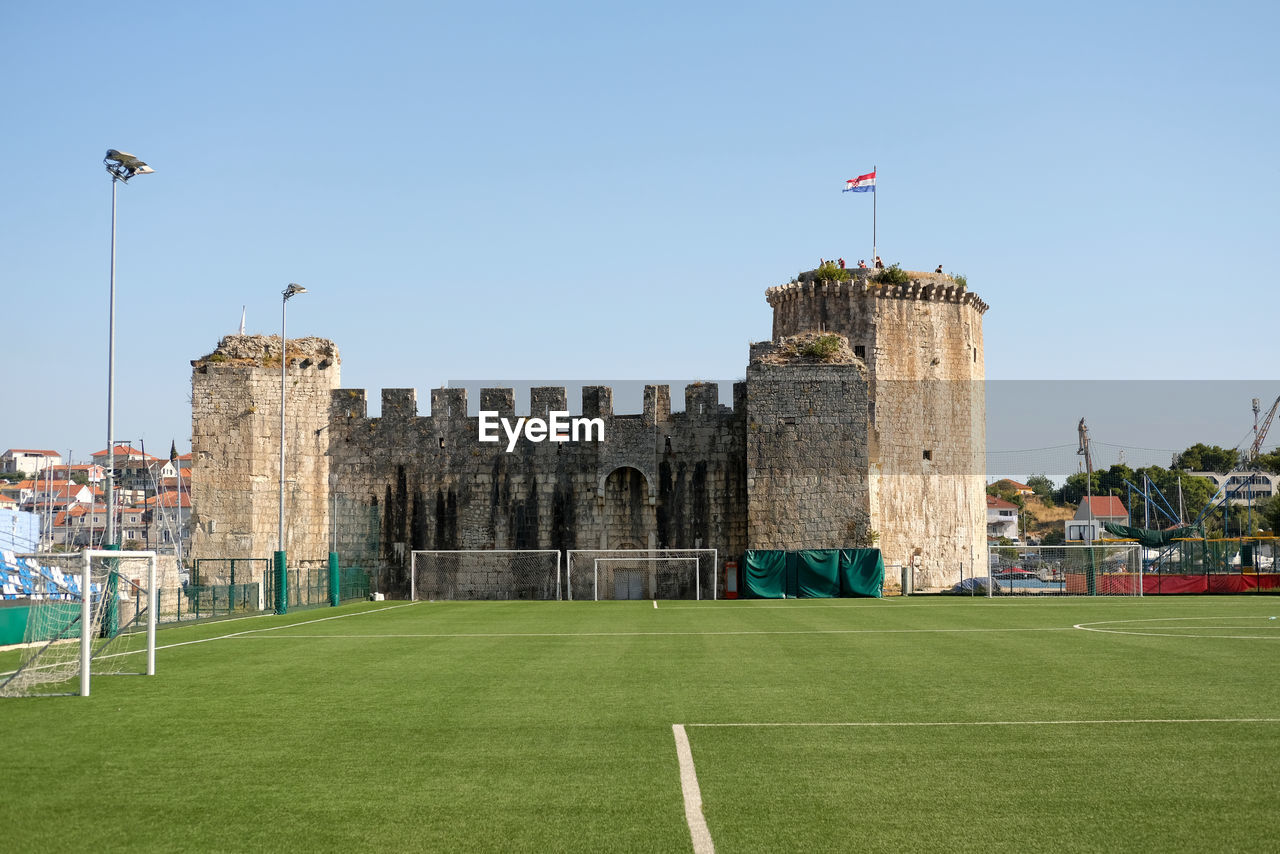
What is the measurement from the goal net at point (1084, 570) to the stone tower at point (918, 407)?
5321mm

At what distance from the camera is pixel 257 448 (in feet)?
125

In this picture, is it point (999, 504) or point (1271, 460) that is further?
point (999, 504)

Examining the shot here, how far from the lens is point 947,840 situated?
19.4 feet

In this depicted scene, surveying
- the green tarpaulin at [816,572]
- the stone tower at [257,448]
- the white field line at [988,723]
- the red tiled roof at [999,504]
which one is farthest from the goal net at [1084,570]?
the red tiled roof at [999,504]

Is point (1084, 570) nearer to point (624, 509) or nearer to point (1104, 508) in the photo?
point (624, 509)

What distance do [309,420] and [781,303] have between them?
18.6m

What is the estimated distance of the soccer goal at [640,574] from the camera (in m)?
38.5

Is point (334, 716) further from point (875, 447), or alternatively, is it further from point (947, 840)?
point (875, 447)

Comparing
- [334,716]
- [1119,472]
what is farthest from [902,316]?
[1119,472]

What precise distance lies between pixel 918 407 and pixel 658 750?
36884 mm

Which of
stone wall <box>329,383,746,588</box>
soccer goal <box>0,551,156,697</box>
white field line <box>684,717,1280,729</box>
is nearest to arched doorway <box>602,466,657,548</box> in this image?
stone wall <box>329,383,746,588</box>

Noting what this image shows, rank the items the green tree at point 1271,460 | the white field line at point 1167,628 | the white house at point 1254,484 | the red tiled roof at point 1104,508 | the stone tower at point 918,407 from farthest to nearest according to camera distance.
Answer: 1. the red tiled roof at point 1104,508
2. the white house at point 1254,484
3. the green tree at point 1271,460
4. the stone tower at point 918,407
5. the white field line at point 1167,628

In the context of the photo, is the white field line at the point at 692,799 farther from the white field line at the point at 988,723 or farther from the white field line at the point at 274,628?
the white field line at the point at 274,628

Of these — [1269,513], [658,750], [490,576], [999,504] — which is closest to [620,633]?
[658,750]
